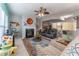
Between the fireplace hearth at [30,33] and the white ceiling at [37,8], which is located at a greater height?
the white ceiling at [37,8]

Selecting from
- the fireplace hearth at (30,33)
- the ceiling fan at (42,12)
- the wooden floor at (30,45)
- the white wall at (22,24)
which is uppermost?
the ceiling fan at (42,12)

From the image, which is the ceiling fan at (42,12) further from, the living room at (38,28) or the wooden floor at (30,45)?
Result: the wooden floor at (30,45)

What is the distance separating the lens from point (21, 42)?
1.77m

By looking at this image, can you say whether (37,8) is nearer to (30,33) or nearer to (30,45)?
(30,33)

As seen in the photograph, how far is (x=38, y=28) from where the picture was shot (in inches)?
71.0

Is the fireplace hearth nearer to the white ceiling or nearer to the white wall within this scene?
the white wall

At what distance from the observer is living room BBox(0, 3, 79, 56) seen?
1.75m

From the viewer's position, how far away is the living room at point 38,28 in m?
1.75

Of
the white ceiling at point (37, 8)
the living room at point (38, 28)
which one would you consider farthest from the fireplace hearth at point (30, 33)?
the white ceiling at point (37, 8)

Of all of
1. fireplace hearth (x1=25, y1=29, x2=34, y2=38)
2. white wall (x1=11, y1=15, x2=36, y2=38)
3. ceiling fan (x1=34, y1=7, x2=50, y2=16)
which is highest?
ceiling fan (x1=34, y1=7, x2=50, y2=16)

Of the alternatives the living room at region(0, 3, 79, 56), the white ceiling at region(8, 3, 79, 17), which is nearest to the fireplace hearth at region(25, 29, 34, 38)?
the living room at region(0, 3, 79, 56)

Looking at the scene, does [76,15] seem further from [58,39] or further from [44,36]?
[44,36]

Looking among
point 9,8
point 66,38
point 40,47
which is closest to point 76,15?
point 66,38

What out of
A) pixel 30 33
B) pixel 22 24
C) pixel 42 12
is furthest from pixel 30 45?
pixel 42 12
